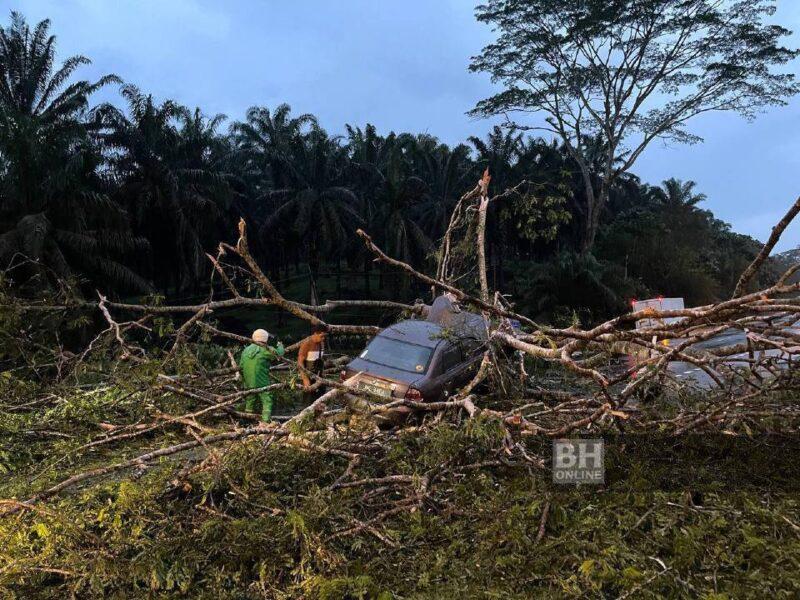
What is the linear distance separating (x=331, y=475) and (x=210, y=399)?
1657 mm

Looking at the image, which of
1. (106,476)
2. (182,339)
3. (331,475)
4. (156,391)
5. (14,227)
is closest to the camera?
(331,475)

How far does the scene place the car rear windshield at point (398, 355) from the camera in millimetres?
6828

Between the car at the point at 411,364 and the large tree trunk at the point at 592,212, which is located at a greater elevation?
the large tree trunk at the point at 592,212

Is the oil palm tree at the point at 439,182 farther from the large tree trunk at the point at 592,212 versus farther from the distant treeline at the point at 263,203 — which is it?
the large tree trunk at the point at 592,212

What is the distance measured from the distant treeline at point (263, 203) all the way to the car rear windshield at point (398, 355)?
292 inches

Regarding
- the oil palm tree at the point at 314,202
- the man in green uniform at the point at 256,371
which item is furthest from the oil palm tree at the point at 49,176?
the man in green uniform at the point at 256,371

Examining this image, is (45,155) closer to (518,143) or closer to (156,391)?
(156,391)

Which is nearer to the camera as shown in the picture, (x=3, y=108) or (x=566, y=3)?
(x=3, y=108)

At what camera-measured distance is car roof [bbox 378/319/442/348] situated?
22.7 feet

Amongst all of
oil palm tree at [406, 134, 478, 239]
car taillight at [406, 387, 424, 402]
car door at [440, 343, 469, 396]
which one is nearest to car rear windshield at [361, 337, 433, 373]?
car door at [440, 343, 469, 396]

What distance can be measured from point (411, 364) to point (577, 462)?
13.1 ft

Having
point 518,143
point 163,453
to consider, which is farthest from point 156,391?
point 518,143

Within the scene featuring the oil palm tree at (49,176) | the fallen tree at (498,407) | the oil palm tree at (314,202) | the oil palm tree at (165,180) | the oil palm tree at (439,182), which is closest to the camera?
the fallen tree at (498,407)

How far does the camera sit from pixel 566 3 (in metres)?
22.7
